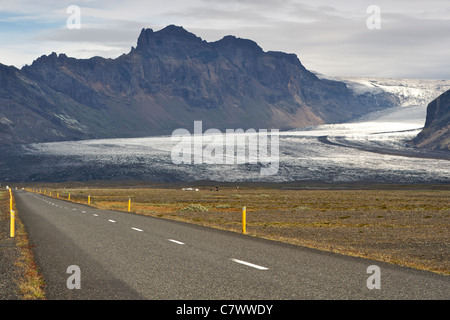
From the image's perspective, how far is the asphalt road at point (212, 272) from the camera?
375 inches

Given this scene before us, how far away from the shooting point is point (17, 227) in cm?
2433


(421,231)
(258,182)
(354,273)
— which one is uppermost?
(354,273)

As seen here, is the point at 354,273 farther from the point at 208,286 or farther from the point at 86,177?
the point at 86,177

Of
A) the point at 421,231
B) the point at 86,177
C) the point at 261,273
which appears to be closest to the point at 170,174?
the point at 86,177

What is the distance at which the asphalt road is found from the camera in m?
9.53

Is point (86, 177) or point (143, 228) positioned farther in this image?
point (86, 177)

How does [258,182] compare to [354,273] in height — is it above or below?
below

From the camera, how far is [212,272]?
11.7 m

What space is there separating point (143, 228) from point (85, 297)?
13.8 meters

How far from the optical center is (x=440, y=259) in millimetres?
16938

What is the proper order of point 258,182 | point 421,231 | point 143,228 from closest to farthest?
point 143,228
point 421,231
point 258,182
